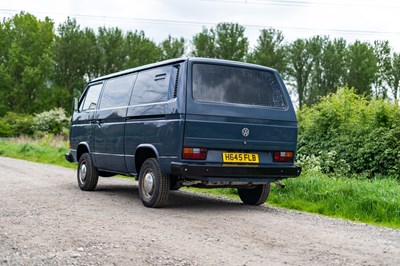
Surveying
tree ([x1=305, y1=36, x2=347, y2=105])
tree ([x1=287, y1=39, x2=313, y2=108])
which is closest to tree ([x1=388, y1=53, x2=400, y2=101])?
tree ([x1=305, y1=36, x2=347, y2=105])

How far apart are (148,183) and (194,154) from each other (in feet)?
3.63

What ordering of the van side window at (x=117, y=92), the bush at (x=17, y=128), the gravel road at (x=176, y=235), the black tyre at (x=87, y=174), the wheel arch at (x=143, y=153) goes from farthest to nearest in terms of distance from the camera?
the bush at (x=17, y=128), the black tyre at (x=87, y=174), the van side window at (x=117, y=92), the wheel arch at (x=143, y=153), the gravel road at (x=176, y=235)

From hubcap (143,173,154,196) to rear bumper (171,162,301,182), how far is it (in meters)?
0.72

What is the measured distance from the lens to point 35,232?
603 cm

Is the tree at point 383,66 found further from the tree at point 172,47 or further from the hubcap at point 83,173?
the hubcap at point 83,173

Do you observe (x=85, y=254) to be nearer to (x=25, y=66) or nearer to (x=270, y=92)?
(x=270, y=92)

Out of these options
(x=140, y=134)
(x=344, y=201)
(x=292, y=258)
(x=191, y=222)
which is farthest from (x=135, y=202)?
(x=292, y=258)

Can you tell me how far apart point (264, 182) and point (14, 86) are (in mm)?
51559

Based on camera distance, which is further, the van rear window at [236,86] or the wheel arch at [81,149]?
the wheel arch at [81,149]

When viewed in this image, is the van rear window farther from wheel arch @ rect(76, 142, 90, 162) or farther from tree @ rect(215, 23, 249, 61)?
tree @ rect(215, 23, 249, 61)

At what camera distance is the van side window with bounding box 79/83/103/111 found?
10.4 meters

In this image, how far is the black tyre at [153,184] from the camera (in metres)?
7.82

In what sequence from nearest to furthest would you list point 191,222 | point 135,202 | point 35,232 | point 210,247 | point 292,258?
point 292,258, point 210,247, point 35,232, point 191,222, point 135,202

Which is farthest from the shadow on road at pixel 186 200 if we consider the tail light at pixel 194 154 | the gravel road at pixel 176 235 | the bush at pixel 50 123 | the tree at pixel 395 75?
the tree at pixel 395 75
